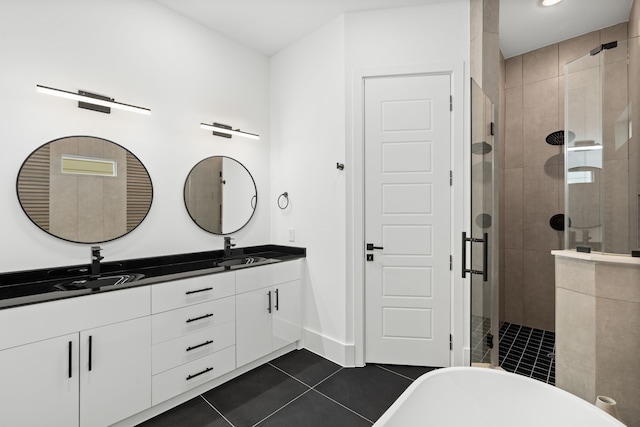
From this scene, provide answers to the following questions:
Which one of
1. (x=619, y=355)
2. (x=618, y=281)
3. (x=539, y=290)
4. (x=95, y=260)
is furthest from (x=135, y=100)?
(x=539, y=290)

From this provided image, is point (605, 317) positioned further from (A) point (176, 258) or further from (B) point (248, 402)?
(A) point (176, 258)

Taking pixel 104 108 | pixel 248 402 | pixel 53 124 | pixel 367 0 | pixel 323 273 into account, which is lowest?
pixel 248 402

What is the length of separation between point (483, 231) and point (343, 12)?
2.15 metres

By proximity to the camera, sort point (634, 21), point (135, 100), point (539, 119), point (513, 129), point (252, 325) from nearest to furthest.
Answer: point (634, 21)
point (135, 100)
point (252, 325)
point (539, 119)
point (513, 129)

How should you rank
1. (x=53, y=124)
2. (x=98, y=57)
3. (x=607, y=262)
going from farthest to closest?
(x=98, y=57) < (x=53, y=124) < (x=607, y=262)

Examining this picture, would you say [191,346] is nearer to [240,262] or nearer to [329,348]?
[240,262]

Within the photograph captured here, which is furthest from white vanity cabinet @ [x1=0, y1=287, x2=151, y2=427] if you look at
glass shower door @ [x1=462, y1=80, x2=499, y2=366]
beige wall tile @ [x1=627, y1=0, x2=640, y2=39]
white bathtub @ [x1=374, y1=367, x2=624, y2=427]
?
beige wall tile @ [x1=627, y1=0, x2=640, y2=39]

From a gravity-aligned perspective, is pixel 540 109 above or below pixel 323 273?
above

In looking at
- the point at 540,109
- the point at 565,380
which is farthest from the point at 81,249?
the point at 540,109

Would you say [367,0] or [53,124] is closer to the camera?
[53,124]

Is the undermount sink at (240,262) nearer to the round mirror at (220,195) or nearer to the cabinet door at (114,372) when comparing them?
the round mirror at (220,195)

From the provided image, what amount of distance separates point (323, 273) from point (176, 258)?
130 cm

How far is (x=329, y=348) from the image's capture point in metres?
2.69

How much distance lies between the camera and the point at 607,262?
1.56 m
